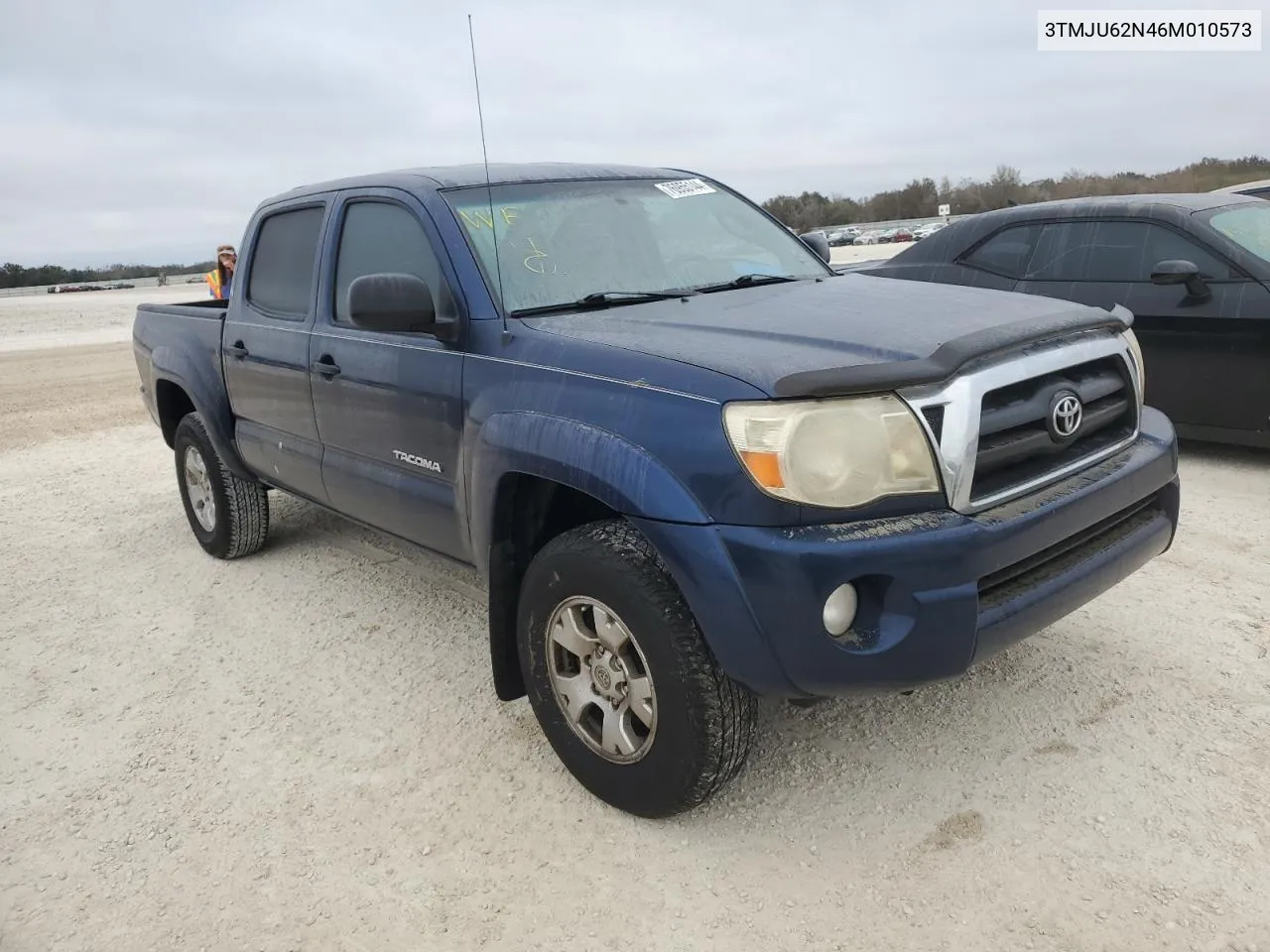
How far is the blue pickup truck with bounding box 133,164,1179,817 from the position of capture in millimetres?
2229

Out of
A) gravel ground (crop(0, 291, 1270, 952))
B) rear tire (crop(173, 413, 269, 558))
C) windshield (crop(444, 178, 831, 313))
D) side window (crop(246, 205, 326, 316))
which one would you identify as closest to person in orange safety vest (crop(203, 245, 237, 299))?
rear tire (crop(173, 413, 269, 558))

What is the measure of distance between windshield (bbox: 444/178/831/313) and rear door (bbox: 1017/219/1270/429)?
2728 mm

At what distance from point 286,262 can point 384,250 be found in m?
0.97

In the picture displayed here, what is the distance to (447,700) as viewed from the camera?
3461 millimetres

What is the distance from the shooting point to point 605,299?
3145 millimetres

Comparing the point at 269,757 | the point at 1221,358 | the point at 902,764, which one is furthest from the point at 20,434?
the point at 1221,358

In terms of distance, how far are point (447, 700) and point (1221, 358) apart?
4.57 m

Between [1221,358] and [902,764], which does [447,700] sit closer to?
[902,764]

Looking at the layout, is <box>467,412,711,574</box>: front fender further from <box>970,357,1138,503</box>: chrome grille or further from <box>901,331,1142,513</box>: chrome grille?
<box>970,357,1138,503</box>: chrome grille

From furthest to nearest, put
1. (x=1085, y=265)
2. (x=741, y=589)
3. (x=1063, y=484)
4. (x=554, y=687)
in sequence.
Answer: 1. (x=1085, y=265)
2. (x=554, y=687)
3. (x=1063, y=484)
4. (x=741, y=589)

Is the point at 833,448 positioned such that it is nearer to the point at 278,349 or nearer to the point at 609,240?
the point at 609,240

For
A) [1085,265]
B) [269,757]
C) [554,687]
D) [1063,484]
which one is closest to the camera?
[1063,484]

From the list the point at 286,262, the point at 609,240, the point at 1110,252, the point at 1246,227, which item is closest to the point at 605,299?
the point at 609,240

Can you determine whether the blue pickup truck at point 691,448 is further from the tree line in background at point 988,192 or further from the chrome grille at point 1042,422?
the tree line in background at point 988,192
